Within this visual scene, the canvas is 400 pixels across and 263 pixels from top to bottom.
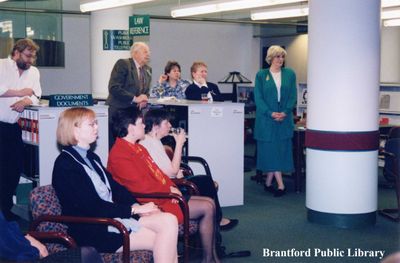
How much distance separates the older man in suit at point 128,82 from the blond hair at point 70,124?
3064 millimetres

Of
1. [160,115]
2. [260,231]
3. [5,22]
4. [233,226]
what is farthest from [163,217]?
[5,22]

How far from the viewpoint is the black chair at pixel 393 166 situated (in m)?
6.11

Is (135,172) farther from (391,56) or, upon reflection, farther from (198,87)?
(391,56)

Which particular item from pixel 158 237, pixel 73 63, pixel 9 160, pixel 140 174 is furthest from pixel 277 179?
pixel 73 63

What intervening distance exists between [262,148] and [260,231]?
1.85 m

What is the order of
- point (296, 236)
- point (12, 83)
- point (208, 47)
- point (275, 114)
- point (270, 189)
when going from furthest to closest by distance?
point (208, 47) < point (270, 189) < point (275, 114) < point (12, 83) < point (296, 236)

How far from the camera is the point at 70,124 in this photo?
3.68 metres

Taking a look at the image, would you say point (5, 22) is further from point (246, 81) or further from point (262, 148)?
point (246, 81)

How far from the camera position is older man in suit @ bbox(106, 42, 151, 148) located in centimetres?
681

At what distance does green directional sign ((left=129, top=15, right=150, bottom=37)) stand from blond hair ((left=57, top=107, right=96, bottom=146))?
20.2 ft

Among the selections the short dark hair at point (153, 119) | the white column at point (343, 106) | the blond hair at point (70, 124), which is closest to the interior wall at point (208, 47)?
the white column at point (343, 106)

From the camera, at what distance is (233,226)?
5.48 meters

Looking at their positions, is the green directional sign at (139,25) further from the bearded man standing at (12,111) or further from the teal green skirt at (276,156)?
the bearded man standing at (12,111)

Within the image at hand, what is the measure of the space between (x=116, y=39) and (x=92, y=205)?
7358 millimetres
